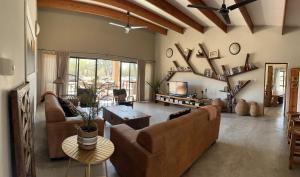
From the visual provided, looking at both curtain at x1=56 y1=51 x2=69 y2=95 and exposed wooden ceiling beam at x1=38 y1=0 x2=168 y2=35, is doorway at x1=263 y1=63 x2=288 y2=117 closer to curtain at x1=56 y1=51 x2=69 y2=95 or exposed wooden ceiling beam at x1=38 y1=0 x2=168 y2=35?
exposed wooden ceiling beam at x1=38 y1=0 x2=168 y2=35

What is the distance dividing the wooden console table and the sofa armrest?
5057 millimetres

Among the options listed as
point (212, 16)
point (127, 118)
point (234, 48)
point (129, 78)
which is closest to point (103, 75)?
point (129, 78)

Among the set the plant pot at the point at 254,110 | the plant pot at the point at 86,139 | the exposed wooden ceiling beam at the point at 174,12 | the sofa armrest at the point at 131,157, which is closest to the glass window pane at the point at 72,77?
the exposed wooden ceiling beam at the point at 174,12

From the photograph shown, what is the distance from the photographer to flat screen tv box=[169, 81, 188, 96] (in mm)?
8023

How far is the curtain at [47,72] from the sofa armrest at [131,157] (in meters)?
5.53

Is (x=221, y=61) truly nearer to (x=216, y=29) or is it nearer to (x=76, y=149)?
(x=216, y=29)

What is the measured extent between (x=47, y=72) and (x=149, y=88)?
4475mm

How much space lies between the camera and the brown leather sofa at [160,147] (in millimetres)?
2057

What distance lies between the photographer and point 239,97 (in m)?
7.04

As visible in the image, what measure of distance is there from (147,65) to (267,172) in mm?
7385

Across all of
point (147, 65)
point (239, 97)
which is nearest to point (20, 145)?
point (239, 97)

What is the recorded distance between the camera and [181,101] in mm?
7879

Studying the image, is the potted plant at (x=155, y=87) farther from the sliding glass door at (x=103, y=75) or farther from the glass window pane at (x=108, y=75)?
the glass window pane at (x=108, y=75)

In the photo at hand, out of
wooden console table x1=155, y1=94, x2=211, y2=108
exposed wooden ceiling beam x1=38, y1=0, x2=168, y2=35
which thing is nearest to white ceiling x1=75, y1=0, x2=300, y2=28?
exposed wooden ceiling beam x1=38, y1=0, x2=168, y2=35
